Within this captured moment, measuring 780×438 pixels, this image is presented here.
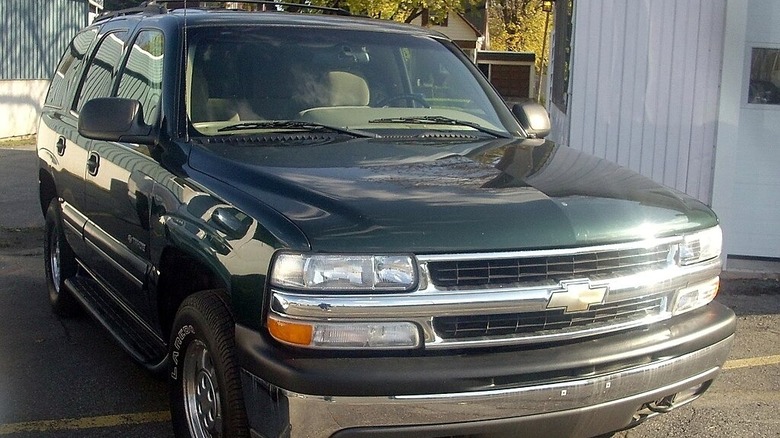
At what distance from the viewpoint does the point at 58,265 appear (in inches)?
244

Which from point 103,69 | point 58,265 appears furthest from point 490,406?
point 58,265

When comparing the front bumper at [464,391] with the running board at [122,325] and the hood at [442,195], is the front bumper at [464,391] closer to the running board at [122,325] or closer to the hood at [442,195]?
the hood at [442,195]

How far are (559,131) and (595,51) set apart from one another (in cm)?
131

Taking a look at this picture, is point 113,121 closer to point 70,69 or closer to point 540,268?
point 540,268

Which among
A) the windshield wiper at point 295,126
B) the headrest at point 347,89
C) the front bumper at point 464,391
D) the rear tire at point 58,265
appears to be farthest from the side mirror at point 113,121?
the rear tire at point 58,265

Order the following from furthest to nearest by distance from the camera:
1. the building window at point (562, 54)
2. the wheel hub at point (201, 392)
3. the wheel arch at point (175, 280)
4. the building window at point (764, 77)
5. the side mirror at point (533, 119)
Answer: the building window at point (562, 54)
the building window at point (764, 77)
the side mirror at point (533, 119)
the wheel arch at point (175, 280)
the wheel hub at point (201, 392)

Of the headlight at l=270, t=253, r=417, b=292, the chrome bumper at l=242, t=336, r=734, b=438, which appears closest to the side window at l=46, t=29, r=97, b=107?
the headlight at l=270, t=253, r=417, b=292

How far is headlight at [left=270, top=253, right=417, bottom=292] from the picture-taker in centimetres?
300

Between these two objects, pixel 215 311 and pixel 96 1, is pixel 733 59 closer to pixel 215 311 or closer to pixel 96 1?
pixel 215 311

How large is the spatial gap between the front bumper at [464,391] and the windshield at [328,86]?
143cm

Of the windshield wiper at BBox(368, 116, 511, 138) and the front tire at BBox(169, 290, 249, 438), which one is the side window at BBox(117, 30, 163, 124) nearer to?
the windshield wiper at BBox(368, 116, 511, 138)

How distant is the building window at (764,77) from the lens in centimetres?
798

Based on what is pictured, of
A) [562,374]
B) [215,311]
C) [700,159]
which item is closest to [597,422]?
[562,374]

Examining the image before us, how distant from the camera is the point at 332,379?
9.55 ft
